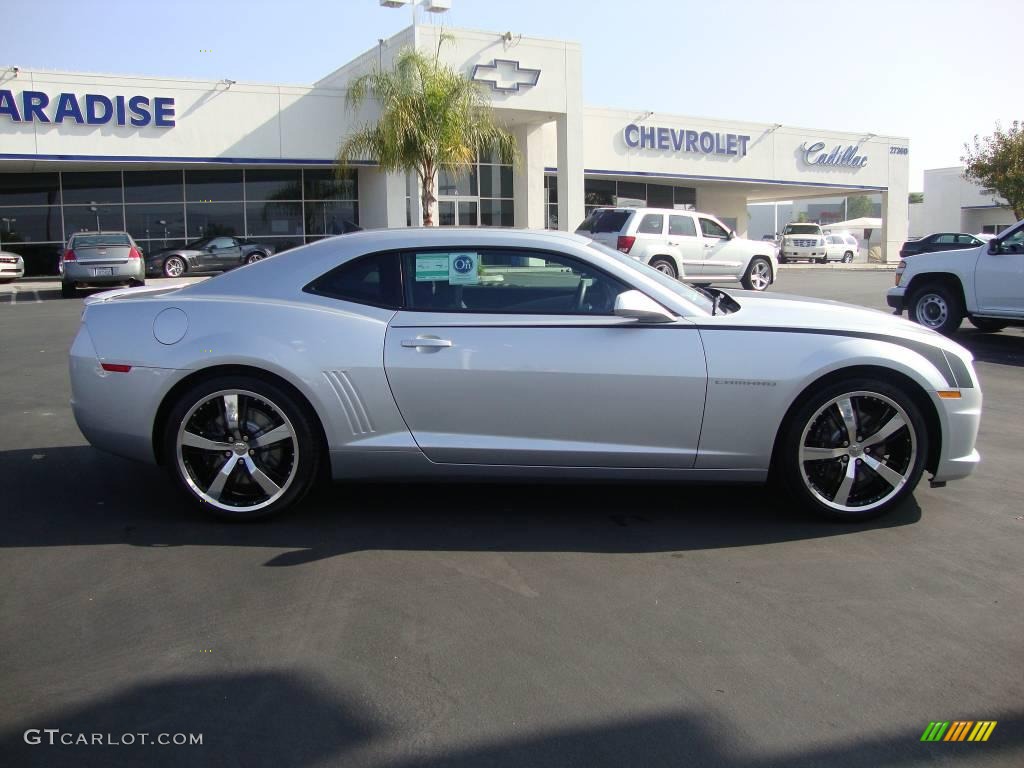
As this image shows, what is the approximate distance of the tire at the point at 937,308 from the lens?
469 inches

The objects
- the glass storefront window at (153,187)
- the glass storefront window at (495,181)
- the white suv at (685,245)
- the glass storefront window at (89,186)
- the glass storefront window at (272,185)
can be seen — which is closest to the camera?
the white suv at (685,245)

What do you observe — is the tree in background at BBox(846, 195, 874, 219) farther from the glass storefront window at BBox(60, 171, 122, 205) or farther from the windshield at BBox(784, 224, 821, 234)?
the glass storefront window at BBox(60, 171, 122, 205)

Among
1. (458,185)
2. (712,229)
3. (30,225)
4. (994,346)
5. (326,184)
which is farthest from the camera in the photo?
(458,185)

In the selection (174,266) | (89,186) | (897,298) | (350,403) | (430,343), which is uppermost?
(89,186)

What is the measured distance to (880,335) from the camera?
15.2 feet

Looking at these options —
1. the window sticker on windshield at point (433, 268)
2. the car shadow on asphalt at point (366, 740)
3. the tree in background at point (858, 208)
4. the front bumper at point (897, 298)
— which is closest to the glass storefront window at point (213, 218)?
the front bumper at point (897, 298)

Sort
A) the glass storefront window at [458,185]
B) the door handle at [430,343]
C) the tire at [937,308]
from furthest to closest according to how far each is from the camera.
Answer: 1. the glass storefront window at [458,185]
2. the tire at [937,308]
3. the door handle at [430,343]

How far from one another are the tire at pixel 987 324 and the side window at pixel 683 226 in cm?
724

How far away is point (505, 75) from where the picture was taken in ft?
90.8

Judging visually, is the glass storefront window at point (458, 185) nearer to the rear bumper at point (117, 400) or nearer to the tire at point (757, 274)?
the tire at point (757, 274)

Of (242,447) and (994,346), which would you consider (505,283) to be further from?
(994,346)

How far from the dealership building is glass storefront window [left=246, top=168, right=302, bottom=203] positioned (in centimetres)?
3

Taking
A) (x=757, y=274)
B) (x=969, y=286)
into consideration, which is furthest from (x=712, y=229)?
(x=969, y=286)

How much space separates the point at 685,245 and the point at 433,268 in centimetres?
1533
